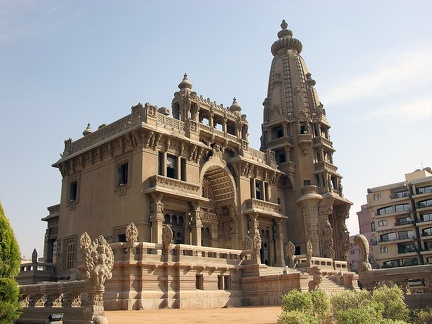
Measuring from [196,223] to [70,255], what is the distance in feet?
34.7

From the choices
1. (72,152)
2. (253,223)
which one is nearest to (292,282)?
(253,223)

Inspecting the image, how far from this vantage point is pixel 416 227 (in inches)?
2347

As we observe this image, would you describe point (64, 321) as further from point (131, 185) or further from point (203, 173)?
point (203, 173)

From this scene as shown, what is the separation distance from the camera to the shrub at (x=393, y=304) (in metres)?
14.3

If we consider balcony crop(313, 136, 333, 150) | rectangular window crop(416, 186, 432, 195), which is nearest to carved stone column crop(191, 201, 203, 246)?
balcony crop(313, 136, 333, 150)

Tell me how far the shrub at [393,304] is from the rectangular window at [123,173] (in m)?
20.4

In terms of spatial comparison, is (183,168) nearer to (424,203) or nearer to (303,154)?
(303,154)

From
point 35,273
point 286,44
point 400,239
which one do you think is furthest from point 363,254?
point 400,239

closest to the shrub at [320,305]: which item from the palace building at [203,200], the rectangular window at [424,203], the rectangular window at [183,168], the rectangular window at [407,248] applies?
the palace building at [203,200]

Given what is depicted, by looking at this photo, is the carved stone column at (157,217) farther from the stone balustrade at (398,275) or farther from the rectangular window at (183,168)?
the stone balustrade at (398,275)

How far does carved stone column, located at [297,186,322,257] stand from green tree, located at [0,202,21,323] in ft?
103

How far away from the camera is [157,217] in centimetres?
2895

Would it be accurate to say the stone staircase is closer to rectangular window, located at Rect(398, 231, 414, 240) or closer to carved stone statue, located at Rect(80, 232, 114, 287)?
carved stone statue, located at Rect(80, 232, 114, 287)

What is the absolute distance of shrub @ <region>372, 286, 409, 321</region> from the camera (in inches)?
563
